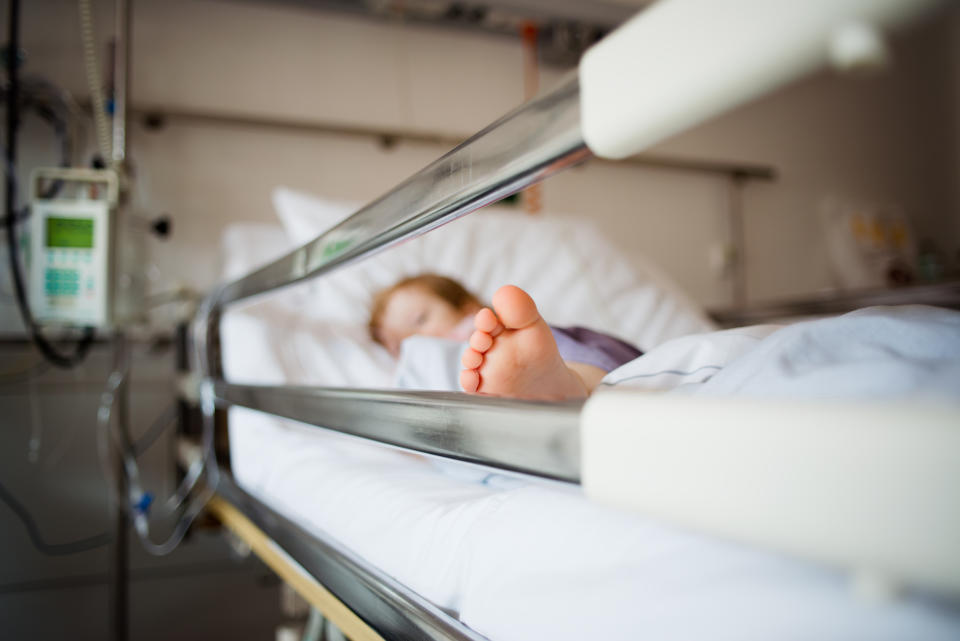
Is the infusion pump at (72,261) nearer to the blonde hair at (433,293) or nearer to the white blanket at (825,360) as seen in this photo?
the blonde hair at (433,293)

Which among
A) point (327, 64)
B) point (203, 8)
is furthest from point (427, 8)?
point (203, 8)

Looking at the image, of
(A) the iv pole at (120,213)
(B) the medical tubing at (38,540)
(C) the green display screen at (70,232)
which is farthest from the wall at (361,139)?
(B) the medical tubing at (38,540)

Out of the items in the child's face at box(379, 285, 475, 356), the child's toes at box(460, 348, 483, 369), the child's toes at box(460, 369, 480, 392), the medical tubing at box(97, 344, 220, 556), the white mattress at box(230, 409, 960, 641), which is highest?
the child's face at box(379, 285, 475, 356)

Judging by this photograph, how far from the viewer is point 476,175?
432 mm

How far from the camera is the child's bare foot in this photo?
549 mm

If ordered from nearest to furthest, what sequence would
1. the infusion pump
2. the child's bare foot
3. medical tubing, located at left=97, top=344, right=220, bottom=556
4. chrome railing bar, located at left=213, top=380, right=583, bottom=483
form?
chrome railing bar, located at left=213, top=380, right=583, bottom=483
the child's bare foot
medical tubing, located at left=97, top=344, right=220, bottom=556
the infusion pump

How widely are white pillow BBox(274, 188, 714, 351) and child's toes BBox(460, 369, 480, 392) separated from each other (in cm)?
96

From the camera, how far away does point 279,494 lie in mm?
1007

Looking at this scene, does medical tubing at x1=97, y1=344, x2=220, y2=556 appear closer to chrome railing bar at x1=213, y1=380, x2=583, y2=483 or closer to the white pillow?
the white pillow

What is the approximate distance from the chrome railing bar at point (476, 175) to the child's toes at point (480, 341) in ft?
0.32

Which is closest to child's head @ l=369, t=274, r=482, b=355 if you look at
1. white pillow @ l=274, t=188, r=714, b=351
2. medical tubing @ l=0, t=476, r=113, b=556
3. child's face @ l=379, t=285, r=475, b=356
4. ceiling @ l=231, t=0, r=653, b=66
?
child's face @ l=379, t=285, r=475, b=356

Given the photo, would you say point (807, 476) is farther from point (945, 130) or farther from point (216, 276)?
point (945, 130)

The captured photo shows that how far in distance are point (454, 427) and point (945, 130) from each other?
3853mm

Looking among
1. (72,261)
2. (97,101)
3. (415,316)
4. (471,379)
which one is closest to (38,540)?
(72,261)
